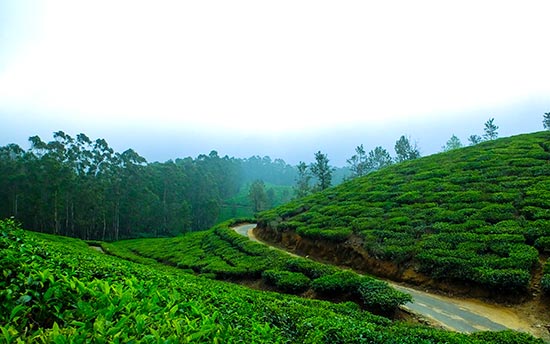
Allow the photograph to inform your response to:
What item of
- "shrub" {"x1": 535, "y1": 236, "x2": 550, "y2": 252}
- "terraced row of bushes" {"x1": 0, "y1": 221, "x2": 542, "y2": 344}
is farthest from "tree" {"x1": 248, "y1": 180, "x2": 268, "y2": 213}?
"terraced row of bushes" {"x1": 0, "y1": 221, "x2": 542, "y2": 344}

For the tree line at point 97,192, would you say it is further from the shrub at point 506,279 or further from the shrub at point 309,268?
the shrub at point 506,279

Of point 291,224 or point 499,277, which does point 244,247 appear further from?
point 499,277

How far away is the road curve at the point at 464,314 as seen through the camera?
10.1 meters

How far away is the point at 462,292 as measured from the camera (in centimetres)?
1287

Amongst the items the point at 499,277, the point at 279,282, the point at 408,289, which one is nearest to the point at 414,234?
the point at 408,289

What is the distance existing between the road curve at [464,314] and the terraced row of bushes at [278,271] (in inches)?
40.7

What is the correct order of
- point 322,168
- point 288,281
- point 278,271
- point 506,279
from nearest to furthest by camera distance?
point 506,279
point 288,281
point 278,271
point 322,168

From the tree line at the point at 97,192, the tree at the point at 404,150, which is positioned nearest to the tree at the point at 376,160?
the tree at the point at 404,150

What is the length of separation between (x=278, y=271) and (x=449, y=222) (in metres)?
9.54

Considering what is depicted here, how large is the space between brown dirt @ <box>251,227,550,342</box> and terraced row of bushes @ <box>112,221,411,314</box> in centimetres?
133

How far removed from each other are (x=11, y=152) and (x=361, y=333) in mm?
68268

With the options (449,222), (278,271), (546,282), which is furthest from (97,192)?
(546,282)

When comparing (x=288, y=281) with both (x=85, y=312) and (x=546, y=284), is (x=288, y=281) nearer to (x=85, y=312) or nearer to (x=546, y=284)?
(x=546, y=284)

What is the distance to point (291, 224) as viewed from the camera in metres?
25.7
